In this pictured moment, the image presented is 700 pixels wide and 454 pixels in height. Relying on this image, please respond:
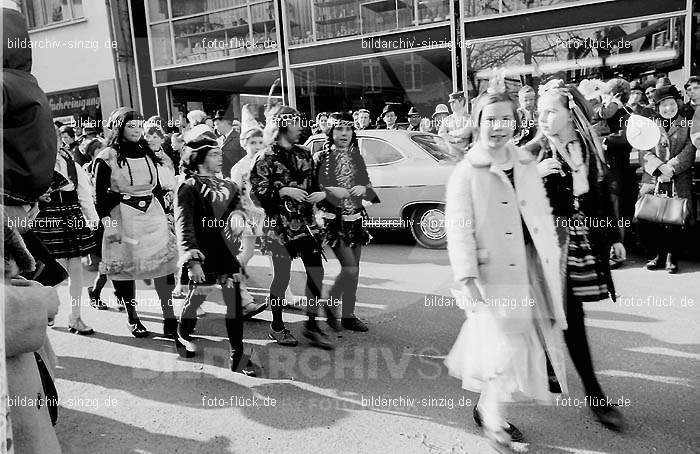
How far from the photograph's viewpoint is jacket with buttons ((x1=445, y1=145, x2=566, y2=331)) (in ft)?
9.23

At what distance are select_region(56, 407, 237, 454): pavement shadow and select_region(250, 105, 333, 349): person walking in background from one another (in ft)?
4.77

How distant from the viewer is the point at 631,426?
3125 mm

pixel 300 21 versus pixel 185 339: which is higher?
pixel 300 21

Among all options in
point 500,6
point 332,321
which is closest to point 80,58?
point 500,6

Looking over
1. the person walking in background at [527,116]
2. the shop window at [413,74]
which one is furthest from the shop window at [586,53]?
the person walking in background at [527,116]

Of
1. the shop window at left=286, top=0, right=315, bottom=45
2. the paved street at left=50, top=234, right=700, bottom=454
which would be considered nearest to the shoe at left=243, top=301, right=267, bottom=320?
the paved street at left=50, top=234, right=700, bottom=454

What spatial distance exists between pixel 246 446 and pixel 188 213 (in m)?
1.61

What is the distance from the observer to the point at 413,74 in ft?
47.6

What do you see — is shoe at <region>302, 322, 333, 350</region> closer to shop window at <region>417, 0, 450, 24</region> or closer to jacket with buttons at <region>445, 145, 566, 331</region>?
jacket with buttons at <region>445, 145, 566, 331</region>

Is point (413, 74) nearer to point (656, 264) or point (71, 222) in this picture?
point (656, 264)

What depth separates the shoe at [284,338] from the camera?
183 inches

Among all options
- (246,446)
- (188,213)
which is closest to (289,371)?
(246,446)

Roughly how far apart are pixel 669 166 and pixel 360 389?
14.5 ft

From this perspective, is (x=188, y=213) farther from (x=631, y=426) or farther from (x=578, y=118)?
(x=631, y=426)
